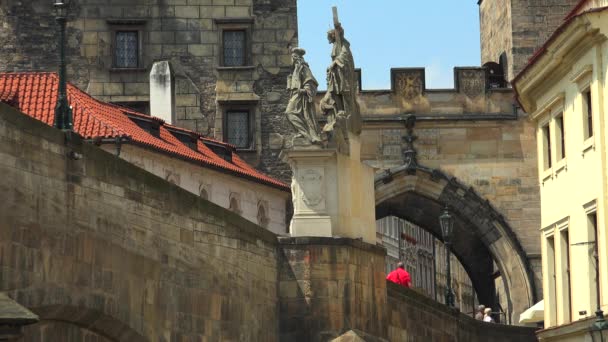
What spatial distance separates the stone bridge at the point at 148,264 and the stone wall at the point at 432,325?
261 mm

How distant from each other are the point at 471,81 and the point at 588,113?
14513 mm

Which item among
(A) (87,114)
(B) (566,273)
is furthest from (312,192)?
(A) (87,114)

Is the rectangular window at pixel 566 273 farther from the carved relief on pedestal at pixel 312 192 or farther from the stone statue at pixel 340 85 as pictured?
the carved relief on pedestal at pixel 312 192

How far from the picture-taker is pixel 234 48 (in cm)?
5009

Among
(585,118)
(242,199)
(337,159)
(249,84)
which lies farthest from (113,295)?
(249,84)

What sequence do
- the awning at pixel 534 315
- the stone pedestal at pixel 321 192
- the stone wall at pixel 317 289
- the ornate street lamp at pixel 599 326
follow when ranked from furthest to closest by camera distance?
1. the awning at pixel 534 315
2. the stone pedestal at pixel 321 192
3. the stone wall at pixel 317 289
4. the ornate street lamp at pixel 599 326

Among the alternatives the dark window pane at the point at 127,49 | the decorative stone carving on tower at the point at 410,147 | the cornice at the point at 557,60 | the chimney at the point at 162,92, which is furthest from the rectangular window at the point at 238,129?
the cornice at the point at 557,60

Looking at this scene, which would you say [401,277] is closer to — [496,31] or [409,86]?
[409,86]

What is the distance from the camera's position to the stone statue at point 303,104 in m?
30.0

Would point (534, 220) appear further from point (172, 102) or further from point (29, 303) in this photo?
point (29, 303)

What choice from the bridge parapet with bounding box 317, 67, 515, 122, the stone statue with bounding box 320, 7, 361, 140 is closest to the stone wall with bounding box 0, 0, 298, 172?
the bridge parapet with bounding box 317, 67, 515, 122

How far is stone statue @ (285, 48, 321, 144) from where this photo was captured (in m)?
30.0

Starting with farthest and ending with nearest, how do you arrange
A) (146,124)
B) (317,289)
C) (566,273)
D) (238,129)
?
(238,129) → (146,124) → (566,273) → (317,289)

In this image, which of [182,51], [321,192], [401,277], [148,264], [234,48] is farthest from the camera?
[234,48]
